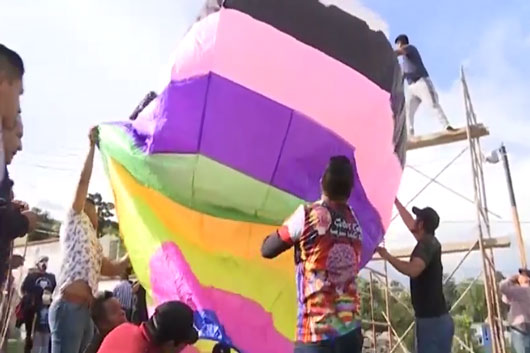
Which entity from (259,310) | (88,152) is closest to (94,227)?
(88,152)

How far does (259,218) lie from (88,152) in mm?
979

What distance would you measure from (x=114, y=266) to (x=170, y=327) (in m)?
1.55

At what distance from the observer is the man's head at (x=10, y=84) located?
253 centimetres

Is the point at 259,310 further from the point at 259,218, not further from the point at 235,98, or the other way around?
the point at 235,98

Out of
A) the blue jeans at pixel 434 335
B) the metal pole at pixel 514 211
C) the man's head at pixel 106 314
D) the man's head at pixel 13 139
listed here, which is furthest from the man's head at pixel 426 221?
the metal pole at pixel 514 211

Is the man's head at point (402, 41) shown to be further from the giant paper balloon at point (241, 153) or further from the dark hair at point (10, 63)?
the dark hair at point (10, 63)

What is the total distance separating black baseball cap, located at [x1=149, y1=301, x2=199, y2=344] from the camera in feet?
7.93

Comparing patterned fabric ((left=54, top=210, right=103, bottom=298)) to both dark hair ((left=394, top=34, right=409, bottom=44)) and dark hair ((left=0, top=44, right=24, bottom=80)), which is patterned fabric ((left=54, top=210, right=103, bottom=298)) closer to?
dark hair ((left=0, top=44, right=24, bottom=80))

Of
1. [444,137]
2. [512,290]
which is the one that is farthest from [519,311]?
[444,137]

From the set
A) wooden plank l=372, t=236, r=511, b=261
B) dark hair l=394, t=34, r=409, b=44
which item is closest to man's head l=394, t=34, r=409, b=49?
dark hair l=394, t=34, r=409, b=44

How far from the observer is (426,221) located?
3.67 m

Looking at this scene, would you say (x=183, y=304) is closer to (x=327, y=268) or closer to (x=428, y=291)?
(x=327, y=268)

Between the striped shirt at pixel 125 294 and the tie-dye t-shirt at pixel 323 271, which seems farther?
the striped shirt at pixel 125 294

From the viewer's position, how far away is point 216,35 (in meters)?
3.43
